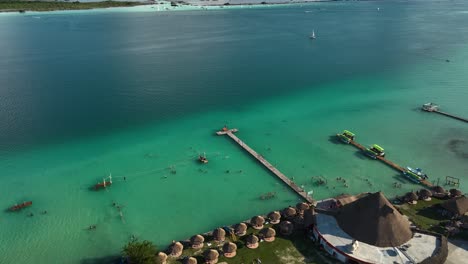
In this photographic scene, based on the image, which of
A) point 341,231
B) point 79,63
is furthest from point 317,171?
point 79,63

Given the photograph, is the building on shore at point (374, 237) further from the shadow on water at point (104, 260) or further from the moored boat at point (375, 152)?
the moored boat at point (375, 152)

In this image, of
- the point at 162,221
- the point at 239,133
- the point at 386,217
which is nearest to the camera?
the point at 386,217

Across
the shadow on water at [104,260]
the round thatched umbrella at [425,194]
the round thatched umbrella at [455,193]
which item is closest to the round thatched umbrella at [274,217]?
the shadow on water at [104,260]

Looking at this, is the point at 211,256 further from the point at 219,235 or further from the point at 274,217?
the point at 274,217

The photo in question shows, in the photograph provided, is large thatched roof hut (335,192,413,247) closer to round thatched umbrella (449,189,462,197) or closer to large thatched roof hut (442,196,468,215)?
large thatched roof hut (442,196,468,215)

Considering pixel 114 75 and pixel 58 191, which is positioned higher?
pixel 114 75

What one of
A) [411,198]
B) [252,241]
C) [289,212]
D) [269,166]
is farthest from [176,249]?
[411,198]

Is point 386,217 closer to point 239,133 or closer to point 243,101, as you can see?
point 239,133
